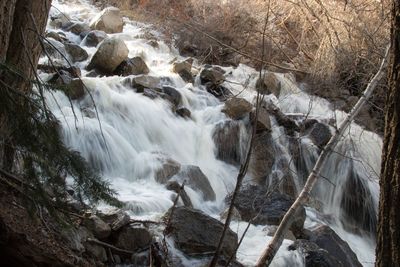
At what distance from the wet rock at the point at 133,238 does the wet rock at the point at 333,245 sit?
2.52 m

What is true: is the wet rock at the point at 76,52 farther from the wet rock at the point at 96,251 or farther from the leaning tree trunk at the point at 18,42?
the wet rock at the point at 96,251

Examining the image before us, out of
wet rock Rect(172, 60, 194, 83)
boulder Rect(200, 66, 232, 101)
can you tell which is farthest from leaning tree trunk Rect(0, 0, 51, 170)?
wet rock Rect(172, 60, 194, 83)

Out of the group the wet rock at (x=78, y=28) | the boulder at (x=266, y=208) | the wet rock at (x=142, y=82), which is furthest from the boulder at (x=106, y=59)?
the boulder at (x=266, y=208)

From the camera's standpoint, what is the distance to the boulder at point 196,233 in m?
5.11

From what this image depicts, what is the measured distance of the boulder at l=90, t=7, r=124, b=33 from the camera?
1266 cm

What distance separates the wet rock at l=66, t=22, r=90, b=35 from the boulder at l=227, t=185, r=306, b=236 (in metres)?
6.55

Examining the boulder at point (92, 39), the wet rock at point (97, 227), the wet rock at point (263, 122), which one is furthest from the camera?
the boulder at point (92, 39)

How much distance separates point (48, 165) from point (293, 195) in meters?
6.29

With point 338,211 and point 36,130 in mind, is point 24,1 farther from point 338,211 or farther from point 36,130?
point 338,211

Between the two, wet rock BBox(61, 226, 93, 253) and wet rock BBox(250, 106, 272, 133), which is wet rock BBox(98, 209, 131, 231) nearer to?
wet rock BBox(61, 226, 93, 253)

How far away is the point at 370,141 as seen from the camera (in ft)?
32.6

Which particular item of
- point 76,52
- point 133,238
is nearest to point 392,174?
point 133,238

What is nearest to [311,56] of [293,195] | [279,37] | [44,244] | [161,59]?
[279,37]

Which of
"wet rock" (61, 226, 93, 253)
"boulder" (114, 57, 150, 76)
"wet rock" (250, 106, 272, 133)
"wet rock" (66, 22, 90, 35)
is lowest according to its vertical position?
"wet rock" (61, 226, 93, 253)
